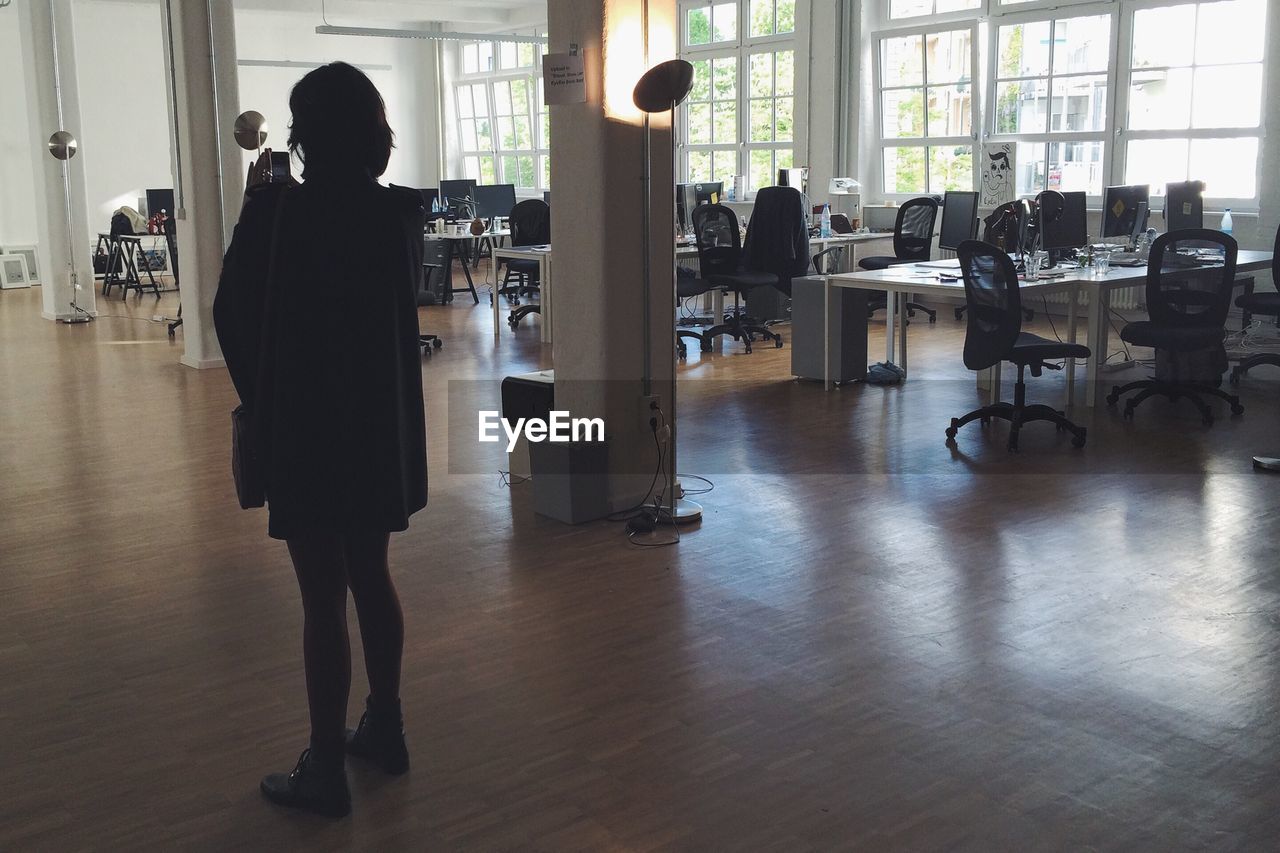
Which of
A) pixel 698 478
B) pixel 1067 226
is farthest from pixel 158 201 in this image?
pixel 698 478

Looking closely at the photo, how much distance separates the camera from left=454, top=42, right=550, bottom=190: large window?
17828mm

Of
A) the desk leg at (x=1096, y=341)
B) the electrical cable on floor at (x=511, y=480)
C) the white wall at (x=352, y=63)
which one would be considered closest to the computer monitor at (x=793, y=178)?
the desk leg at (x=1096, y=341)

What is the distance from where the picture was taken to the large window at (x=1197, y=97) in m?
9.83

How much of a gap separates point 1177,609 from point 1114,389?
345 centimetres

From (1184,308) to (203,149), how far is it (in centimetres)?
652

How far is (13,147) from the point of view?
48.9ft

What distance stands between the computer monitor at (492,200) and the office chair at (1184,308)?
332 inches

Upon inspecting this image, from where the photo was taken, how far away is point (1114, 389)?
23.2 feet

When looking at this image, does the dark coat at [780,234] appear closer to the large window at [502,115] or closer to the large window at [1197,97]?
the large window at [1197,97]

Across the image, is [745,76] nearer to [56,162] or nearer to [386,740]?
[56,162]

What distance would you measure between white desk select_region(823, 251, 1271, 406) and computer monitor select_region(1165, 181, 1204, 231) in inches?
24.3

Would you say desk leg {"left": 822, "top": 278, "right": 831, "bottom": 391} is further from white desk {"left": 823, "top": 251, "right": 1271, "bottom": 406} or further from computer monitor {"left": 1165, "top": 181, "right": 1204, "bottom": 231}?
computer monitor {"left": 1165, "top": 181, "right": 1204, "bottom": 231}

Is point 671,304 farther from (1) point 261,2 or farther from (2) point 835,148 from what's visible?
(1) point 261,2

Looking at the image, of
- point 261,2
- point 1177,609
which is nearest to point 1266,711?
point 1177,609
